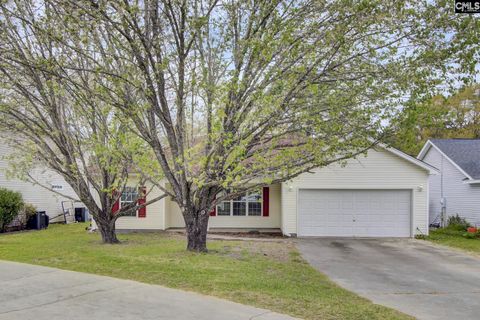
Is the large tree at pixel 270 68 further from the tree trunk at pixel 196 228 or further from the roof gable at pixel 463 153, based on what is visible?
the roof gable at pixel 463 153

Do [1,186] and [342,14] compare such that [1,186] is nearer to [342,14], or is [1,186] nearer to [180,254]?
[180,254]

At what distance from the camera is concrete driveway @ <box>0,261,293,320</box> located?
5817 mm

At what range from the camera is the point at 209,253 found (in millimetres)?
11633

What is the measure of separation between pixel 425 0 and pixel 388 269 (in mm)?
6348

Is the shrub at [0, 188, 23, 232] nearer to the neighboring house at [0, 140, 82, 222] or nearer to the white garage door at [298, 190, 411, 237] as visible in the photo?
the neighboring house at [0, 140, 82, 222]

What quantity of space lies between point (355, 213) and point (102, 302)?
45.2 feet

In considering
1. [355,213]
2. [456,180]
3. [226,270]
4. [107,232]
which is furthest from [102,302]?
[456,180]

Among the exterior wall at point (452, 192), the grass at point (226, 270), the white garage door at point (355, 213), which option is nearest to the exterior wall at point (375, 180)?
the white garage door at point (355, 213)

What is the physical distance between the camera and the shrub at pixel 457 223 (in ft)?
64.6

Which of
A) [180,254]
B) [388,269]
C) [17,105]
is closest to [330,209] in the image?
[388,269]

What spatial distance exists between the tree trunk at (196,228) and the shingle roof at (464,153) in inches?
564

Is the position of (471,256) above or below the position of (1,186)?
below

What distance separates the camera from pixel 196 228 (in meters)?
11.4

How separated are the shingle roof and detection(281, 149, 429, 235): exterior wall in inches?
148
